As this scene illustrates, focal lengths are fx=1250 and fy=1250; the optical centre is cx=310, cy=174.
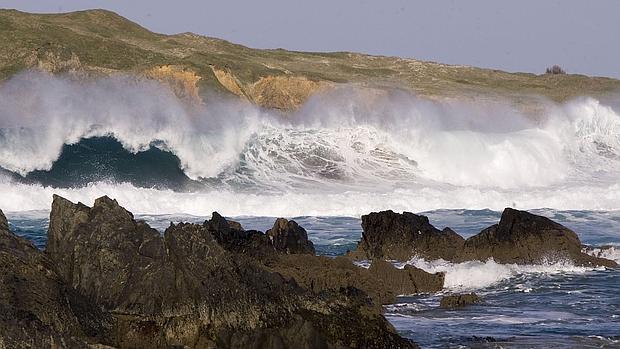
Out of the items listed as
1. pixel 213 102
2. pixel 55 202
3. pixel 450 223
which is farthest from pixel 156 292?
pixel 213 102

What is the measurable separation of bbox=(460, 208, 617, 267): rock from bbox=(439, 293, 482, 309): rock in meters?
2.73

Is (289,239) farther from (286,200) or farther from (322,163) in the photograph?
(322,163)

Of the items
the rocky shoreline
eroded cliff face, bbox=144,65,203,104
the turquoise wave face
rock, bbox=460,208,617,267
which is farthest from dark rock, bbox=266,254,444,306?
eroded cliff face, bbox=144,65,203,104

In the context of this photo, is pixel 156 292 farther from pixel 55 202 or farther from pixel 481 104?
pixel 481 104

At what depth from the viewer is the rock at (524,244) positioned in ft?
56.7

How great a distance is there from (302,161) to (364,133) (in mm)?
4206

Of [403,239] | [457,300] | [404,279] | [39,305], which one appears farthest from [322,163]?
[39,305]

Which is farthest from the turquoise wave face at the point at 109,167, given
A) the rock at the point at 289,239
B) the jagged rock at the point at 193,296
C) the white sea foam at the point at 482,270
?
the jagged rock at the point at 193,296

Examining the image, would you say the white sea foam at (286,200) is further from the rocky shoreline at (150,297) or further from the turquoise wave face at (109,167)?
the rocky shoreline at (150,297)

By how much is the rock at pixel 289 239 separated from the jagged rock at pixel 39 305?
750 centimetres

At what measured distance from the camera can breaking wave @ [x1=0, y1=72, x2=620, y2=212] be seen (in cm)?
3125

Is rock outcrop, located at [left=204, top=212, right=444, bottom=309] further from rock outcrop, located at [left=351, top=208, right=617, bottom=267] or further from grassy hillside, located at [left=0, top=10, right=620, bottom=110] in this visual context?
grassy hillside, located at [left=0, top=10, right=620, bottom=110]

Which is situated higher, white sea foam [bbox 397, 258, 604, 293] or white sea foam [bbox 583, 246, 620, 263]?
white sea foam [bbox 583, 246, 620, 263]

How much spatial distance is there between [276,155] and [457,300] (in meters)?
23.6
